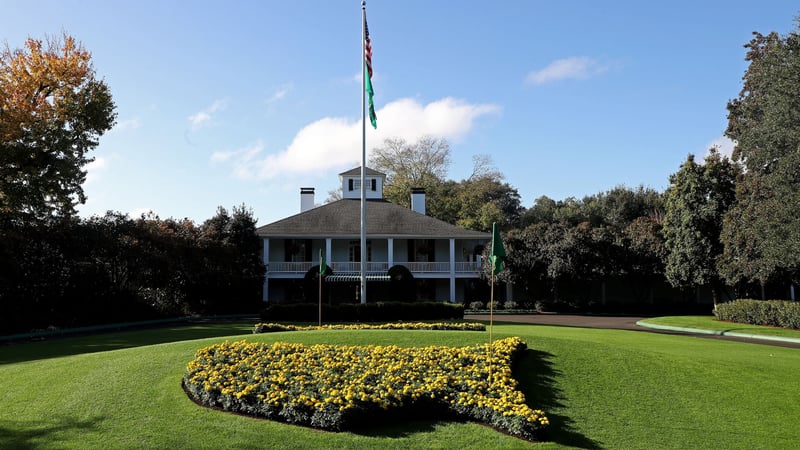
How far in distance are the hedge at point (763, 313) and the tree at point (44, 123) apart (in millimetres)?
32004

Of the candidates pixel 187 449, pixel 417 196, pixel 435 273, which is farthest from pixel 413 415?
pixel 417 196

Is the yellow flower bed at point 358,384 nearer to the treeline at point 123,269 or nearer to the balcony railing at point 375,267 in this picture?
the treeline at point 123,269

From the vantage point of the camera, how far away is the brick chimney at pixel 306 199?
49409mm

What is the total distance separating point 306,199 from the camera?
163ft

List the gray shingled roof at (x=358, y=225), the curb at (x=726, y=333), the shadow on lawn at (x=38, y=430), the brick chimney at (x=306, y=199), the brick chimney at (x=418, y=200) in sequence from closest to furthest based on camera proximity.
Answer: the shadow on lawn at (x=38, y=430)
the curb at (x=726, y=333)
the gray shingled roof at (x=358, y=225)
the brick chimney at (x=306, y=199)
the brick chimney at (x=418, y=200)

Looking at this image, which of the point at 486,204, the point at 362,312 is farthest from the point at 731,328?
the point at 486,204

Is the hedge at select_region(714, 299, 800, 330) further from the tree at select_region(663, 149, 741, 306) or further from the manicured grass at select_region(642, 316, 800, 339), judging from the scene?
the tree at select_region(663, 149, 741, 306)

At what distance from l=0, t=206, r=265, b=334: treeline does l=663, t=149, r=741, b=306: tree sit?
86.7ft

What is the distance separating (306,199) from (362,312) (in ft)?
85.3

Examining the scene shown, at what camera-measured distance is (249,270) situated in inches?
1569

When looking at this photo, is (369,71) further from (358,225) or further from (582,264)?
(582,264)

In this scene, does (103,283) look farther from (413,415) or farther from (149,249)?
(413,415)

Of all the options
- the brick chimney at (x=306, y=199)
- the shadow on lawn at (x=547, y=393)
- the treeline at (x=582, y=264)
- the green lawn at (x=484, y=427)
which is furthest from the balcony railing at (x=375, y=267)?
the shadow on lawn at (x=547, y=393)

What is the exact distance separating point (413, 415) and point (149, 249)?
86.3 ft
